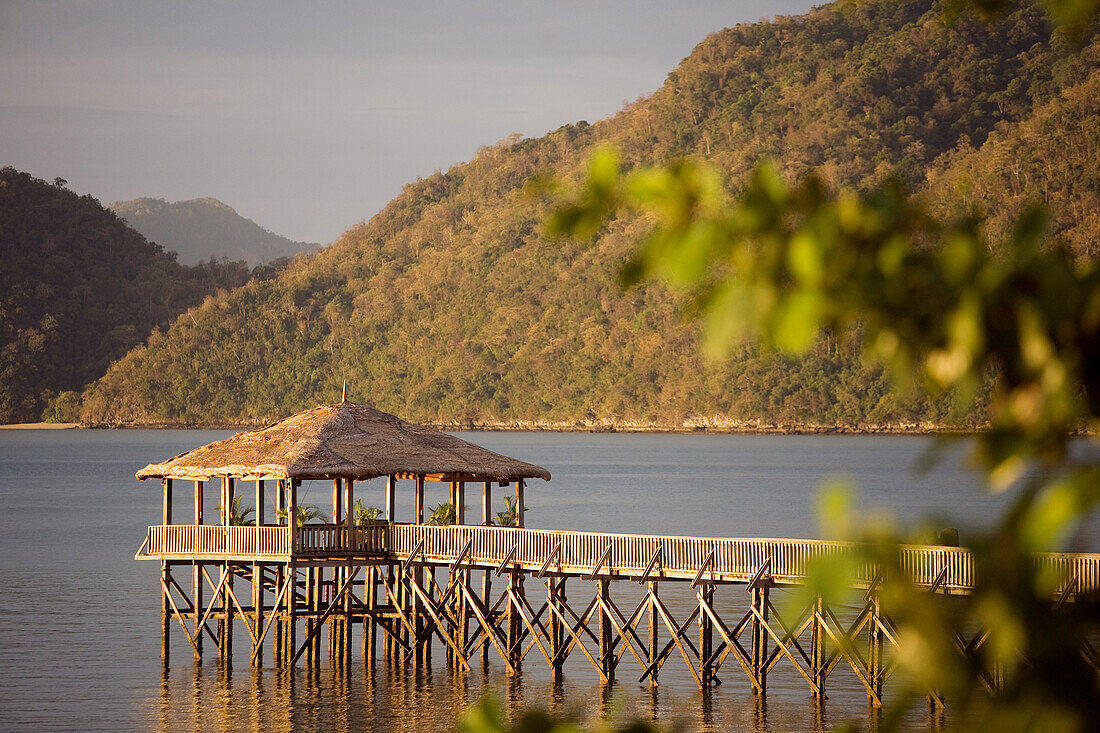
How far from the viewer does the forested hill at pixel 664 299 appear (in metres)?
161

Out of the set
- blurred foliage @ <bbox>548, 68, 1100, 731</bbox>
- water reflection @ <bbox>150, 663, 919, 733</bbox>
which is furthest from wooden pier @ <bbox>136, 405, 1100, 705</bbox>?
blurred foliage @ <bbox>548, 68, 1100, 731</bbox>

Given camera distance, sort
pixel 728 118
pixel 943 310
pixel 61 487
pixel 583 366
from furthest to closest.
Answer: pixel 728 118
pixel 583 366
pixel 61 487
pixel 943 310

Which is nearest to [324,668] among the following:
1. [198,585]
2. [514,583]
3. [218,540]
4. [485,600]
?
[198,585]

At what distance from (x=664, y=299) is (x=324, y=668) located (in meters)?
137

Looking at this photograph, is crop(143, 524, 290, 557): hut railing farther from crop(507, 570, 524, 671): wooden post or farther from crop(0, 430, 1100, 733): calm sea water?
crop(507, 570, 524, 671): wooden post

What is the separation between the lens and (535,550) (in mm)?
27438

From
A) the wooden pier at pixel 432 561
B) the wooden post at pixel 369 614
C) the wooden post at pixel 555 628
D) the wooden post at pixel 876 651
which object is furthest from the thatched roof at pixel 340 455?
the wooden post at pixel 876 651

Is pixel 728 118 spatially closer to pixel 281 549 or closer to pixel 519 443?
pixel 519 443

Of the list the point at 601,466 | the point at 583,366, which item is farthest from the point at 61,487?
the point at 583,366

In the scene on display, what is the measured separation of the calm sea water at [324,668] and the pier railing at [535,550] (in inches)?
97.9

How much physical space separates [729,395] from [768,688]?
139704mm

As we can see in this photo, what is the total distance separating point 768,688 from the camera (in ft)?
99.6

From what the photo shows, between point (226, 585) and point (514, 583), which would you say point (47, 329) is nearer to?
point (226, 585)

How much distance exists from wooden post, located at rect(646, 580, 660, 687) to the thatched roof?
3640mm
